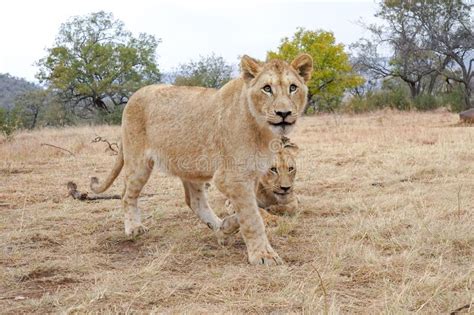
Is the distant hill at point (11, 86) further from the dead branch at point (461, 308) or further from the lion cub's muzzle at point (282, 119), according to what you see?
the dead branch at point (461, 308)

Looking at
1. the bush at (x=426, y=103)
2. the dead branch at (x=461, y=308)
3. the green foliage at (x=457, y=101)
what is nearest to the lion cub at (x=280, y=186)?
the dead branch at (x=461, y=308)

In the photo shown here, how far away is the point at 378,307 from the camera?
3.04 metres

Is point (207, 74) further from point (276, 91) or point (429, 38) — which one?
point (276, 91)

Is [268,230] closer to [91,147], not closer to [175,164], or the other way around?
[175,164]

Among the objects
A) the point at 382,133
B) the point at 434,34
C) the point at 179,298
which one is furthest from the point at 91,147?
the point at 434,34

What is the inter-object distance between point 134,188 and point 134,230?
39cm

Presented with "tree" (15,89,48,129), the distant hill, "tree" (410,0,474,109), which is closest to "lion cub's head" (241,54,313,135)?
"tree" (410,0,474,109)

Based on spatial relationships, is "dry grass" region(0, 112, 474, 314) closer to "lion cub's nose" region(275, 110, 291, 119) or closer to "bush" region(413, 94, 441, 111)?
"lion cub's nose" region(275, 110, 291, 119)

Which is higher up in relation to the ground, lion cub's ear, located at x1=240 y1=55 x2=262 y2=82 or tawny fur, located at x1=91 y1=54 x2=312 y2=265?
lion cub's ear, located at x1=240 y1=55 x2=262 y2=82

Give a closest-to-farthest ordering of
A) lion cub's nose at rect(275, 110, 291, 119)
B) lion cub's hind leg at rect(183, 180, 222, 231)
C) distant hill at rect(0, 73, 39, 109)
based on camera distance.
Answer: lion cub's nose at rect(275, 110, 291, 119)
lion cub's hind leg at rect(183, 180, 222, 231)
distant hill at rect(0, 73, 39, 109)

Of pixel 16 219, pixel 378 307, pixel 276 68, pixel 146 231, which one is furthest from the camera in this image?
pixel 16 219

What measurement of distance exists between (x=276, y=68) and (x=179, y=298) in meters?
1.73

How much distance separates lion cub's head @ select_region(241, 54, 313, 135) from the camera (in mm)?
3912

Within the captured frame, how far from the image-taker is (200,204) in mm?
5352
